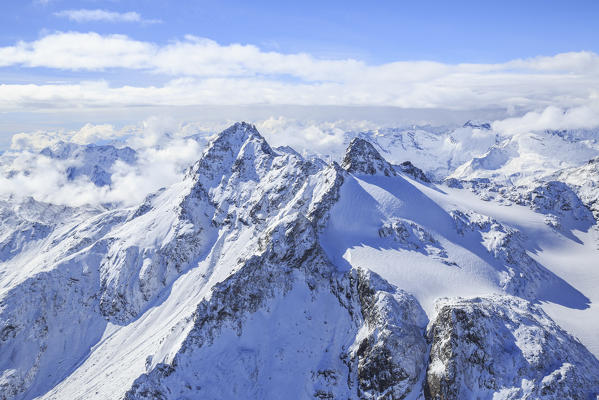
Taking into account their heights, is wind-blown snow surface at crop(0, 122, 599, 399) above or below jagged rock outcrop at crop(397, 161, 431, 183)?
below

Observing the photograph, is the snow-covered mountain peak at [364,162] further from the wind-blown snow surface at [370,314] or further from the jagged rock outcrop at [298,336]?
the jagged rock outcrop at [298,336]

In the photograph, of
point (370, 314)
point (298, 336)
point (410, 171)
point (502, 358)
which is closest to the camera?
point (502, 358)

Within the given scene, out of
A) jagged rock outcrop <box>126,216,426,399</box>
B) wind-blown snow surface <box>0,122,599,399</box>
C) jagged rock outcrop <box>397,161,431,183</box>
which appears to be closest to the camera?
wind-blown snow surface <box>0,122,599,399</box>

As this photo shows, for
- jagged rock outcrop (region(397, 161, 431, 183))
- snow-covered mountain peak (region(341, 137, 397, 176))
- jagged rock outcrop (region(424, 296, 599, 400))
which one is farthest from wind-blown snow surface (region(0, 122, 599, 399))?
jagged rock outcrop (region(397, 161, 431, 183))

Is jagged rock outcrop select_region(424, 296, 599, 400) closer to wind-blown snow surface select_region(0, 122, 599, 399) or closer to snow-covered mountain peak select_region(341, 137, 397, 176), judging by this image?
wind-blown snow surface select_region(0, 122, 599, 399)

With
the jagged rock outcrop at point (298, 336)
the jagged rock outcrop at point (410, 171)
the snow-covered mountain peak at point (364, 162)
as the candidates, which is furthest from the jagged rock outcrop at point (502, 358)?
the jagged rock outcrop at point (410, 171)

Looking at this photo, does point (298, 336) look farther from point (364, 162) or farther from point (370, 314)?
point (364, 162)

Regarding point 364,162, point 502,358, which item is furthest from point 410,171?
A: point 502,358

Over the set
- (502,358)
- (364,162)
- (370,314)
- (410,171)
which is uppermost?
(364,162)

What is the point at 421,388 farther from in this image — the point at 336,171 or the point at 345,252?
the point at 336,171
